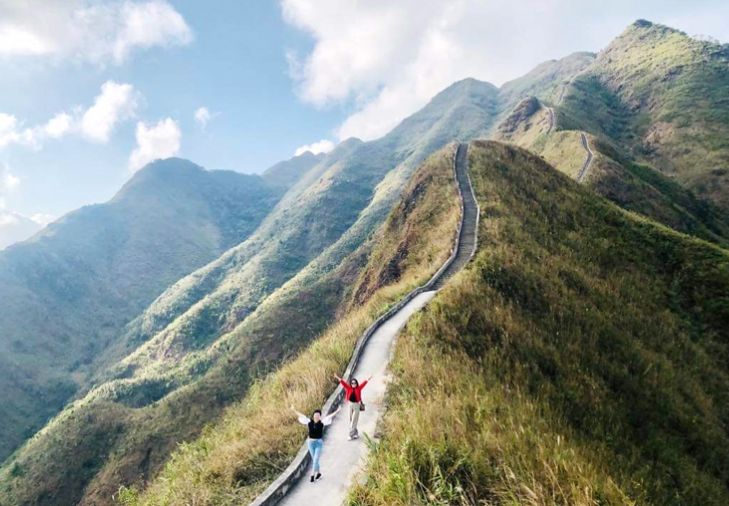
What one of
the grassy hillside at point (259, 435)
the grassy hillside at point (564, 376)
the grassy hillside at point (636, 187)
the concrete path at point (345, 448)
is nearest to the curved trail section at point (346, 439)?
the concrete path at point (345, 448)

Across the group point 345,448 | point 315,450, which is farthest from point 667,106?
point 315,450

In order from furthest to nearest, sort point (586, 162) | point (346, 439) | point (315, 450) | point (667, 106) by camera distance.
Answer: point (667, 106) < point (586, 162) < point (346, 439) < point (315, 450)

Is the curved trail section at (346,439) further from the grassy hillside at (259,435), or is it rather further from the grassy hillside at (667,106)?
the grassy hillside at (667,106)

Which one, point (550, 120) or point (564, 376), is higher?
point (550, 120)

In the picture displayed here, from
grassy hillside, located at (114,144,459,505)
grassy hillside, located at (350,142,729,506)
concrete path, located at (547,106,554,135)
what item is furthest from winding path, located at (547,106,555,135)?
grassy hillside, located at (114,144,459,505)

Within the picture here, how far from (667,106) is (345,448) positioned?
11535 cm

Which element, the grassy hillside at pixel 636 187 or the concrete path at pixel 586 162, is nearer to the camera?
the grassy hillside at pixel 636 187

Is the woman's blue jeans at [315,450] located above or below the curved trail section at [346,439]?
above

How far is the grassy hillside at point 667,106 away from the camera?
7626cm

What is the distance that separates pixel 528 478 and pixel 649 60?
517 feet

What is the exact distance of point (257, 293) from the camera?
502ft

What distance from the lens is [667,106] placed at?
98.6m

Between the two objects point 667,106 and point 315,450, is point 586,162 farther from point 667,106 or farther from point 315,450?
point 667,106

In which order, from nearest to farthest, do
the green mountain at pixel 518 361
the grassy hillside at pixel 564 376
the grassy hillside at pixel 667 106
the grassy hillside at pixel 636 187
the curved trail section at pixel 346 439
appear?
the grassy hillside at pixel 564 376
the green mountain at pixel 518 361
the curved trail section at pixel 346 439
the grassy hillside at pixel 636 187
the grassy hillside at pixel 667 106
